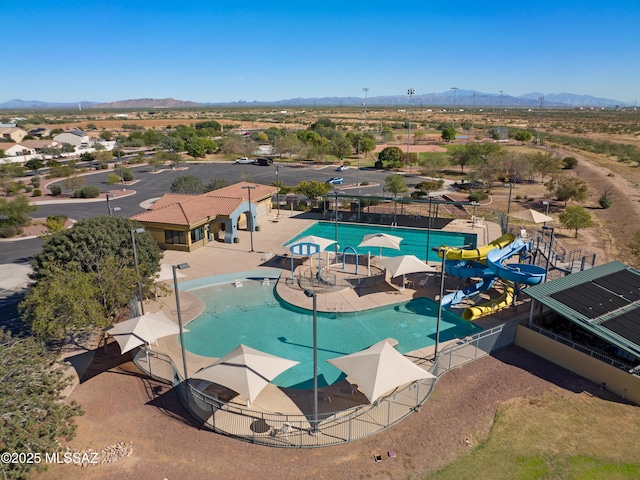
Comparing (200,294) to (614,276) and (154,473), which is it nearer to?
(154,473)

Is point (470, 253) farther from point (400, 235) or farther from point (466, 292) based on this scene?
point (400, 235)

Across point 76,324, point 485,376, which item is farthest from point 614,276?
point 76,324

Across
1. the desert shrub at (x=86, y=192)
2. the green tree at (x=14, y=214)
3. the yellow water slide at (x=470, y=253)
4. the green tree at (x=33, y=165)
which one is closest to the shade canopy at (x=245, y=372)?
the yellow water slide at (x=470, y=253)

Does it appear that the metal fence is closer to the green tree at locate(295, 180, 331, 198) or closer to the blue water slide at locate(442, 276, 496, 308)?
the blue water slide at locate(442, 276, 496, 308)

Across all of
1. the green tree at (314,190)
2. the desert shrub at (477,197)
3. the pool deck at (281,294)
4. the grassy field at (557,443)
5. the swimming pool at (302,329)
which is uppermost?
the green tree at (314,190)

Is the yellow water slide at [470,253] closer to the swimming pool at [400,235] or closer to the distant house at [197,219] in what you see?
the swimming pool at [400,235]

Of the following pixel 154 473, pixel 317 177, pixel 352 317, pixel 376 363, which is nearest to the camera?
pixel 154 473
